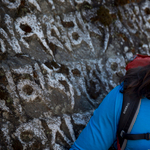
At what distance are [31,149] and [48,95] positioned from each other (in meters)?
0.61

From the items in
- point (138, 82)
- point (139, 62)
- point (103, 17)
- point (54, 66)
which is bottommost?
point (138, 82)

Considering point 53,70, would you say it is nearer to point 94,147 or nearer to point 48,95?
point 48,95

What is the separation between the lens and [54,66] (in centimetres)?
212

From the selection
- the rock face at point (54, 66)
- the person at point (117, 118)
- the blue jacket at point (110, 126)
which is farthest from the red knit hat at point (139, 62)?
the rock face at point (54, 66)

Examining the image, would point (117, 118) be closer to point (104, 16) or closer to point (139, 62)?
point (139, 62)

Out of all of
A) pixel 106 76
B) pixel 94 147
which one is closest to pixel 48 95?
pixel 94 147

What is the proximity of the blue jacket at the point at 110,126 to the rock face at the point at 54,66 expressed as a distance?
0.48 m

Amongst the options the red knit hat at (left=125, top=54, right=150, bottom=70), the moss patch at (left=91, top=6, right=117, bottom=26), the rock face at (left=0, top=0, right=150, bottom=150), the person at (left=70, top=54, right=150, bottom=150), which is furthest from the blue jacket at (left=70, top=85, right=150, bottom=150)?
the moss patch at (left=91, top=6, right=117, bottom=26)

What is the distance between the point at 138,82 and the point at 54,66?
1.05m

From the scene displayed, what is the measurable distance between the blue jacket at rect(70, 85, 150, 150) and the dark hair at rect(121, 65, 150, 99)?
7cm

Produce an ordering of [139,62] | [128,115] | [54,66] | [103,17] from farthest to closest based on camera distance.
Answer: [103,17]
[54,66]
[139,62]
[128,115]

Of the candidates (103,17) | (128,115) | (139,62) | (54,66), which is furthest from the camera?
(103,17)

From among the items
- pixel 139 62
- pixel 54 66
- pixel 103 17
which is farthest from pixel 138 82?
pixel 103 17

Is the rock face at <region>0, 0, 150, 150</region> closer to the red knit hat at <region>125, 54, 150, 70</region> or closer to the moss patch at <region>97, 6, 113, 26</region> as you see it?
the moss patch at <region>97, 6, 113, 26</region>
